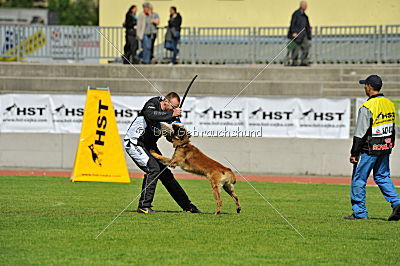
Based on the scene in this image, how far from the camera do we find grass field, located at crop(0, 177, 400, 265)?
26.5 feet

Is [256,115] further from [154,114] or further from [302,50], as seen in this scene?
[154,114]

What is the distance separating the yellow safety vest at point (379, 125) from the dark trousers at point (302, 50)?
12.3m

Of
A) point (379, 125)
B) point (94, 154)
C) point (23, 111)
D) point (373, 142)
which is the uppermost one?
point (379, 125)

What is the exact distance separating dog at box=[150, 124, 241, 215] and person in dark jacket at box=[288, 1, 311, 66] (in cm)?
1227

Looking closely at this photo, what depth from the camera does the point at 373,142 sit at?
1077 centimetres

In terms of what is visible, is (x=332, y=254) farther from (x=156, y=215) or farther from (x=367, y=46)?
(x=367, y=46)

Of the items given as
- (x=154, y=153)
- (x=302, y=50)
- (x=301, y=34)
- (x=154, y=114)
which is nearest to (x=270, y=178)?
(x=301, y=34)

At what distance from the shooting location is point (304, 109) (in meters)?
20.1

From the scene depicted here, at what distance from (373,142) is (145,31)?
1407cm

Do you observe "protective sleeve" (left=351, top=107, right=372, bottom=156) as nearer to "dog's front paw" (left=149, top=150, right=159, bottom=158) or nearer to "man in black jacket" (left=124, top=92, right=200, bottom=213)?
"man in black jacket" (left=124, top=92, right=200, bottom=213)

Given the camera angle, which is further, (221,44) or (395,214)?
(221,44)

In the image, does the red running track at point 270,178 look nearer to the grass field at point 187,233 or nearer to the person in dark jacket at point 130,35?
the grass field at point 187,233

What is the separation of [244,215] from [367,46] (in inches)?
537

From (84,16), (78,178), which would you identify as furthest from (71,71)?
(84,16)
